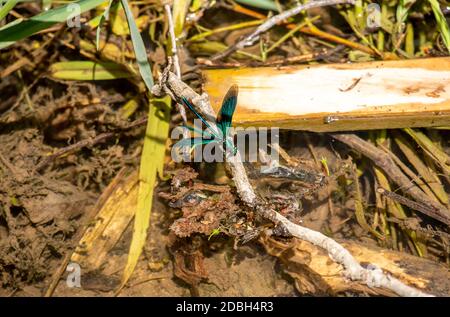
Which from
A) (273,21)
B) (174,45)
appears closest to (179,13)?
(174,45)

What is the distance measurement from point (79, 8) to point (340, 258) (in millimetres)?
1488

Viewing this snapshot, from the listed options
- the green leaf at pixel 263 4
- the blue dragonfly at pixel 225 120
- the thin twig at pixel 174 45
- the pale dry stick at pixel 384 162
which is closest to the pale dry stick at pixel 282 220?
the blue dragonfly at pixel 225 120

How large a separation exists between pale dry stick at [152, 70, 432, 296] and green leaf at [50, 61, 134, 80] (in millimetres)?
473

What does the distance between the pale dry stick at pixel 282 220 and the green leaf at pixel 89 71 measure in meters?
0.47

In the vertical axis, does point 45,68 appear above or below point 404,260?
above

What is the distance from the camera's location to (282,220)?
187 cm

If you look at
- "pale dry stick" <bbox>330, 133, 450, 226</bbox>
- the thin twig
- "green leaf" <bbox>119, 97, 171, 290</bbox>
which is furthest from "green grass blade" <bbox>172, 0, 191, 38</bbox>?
"pale dry stick" <bbox>330, 133, 450, 226</bbox>

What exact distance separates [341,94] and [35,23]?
1.38 m

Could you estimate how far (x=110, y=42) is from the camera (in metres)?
2.50

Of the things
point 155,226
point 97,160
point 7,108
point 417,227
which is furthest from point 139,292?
point 417,227

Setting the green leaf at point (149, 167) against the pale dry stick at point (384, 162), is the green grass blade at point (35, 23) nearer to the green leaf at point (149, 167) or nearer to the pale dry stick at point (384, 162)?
the green leaf at point (149, 167)

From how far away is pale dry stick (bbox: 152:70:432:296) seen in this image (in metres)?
1.58

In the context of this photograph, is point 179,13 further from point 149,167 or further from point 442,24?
point 442,24

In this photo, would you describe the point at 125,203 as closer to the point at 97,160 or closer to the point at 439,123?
the point at 97,160
